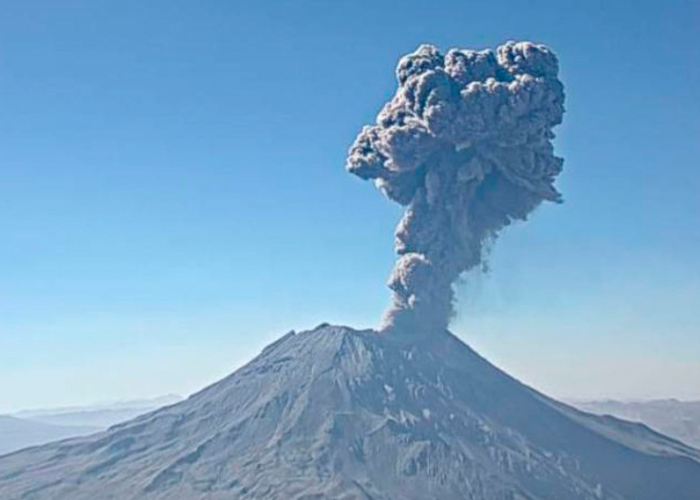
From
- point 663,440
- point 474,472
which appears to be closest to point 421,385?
point 474,472

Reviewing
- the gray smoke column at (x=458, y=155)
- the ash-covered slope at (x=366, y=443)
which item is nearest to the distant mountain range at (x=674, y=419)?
the ash-covered slope at (x=366, y=443)

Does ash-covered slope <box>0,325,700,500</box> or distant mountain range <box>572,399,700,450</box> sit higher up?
distant mountain range <box>572,399,700,450</box>

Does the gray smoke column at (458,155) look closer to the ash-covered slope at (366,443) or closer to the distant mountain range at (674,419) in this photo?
the ash-covered slope at (366,443)

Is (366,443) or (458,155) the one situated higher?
(458,155)

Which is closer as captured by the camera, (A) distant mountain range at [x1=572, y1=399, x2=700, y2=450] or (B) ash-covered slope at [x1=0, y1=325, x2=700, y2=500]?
(B) ash-covered slope at [x1=0, y1=325, x2=700, y2=500]

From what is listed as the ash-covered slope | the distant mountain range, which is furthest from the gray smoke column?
the distant mountain range

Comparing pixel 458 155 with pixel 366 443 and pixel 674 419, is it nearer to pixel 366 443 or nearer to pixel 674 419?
pixel 366 443

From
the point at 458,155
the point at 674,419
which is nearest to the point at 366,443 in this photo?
the point at 458,155

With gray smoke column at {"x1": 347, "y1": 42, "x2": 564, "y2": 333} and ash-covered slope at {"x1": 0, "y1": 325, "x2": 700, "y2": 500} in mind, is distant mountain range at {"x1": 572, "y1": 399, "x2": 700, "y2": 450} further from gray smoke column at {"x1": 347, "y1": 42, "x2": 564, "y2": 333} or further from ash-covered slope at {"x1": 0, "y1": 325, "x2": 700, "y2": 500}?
gray smoke column at {"x1": 347, "y1": 42, "x2": 564, "y2": 333}
